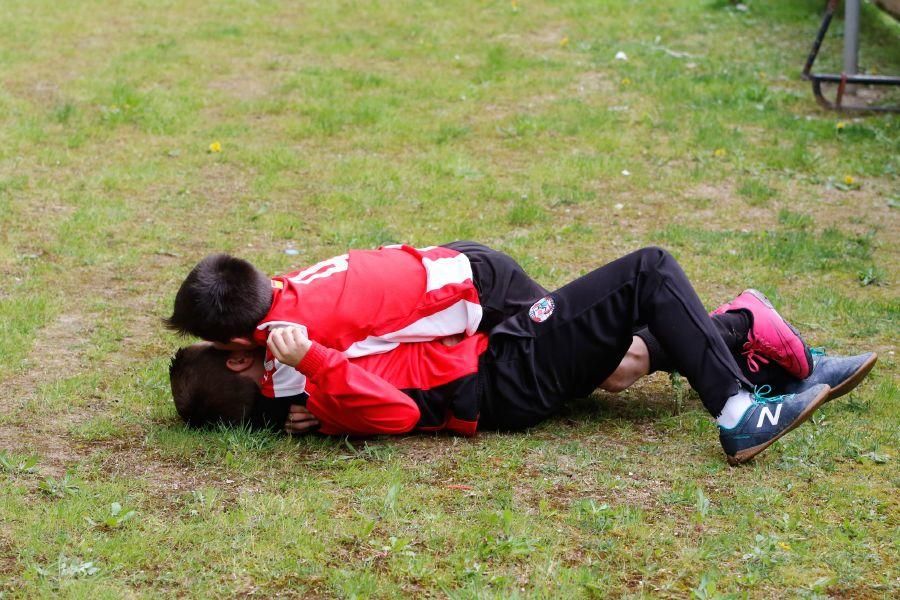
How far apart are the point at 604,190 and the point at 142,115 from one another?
358 centimetres

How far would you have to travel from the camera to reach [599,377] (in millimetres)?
4078

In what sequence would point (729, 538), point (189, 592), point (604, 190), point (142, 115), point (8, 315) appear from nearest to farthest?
point (189, 592) → point (729, 538) → point (8, 315) → point (604, 190) → point (142, 115)

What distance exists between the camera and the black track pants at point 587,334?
388cm

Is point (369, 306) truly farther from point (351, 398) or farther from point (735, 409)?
point (735, 409)

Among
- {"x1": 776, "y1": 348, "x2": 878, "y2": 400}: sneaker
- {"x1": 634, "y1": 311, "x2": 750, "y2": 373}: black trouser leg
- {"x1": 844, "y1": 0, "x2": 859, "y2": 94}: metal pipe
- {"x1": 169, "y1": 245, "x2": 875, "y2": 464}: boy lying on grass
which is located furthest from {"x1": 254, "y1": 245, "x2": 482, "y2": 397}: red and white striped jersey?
{"x1": 844, "y1": 0, "x2": 859, "y2": 94}: metal pipe

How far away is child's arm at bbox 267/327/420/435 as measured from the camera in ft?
12.1

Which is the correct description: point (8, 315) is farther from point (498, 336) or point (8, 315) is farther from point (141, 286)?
point (498, 336)

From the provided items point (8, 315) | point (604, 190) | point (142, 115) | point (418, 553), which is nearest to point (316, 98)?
point (142, 115)

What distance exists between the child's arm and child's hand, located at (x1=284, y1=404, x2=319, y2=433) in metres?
0.11

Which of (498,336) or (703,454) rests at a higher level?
(498,336)

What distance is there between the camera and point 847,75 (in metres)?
8.52

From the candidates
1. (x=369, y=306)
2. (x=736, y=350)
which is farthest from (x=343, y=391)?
(x=736, y=350)

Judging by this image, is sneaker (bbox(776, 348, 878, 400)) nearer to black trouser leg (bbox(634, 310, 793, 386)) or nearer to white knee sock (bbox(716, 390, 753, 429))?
→ black trouser leg (bbox(634, 310, 793, 386))

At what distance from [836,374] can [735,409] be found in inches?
25.4
